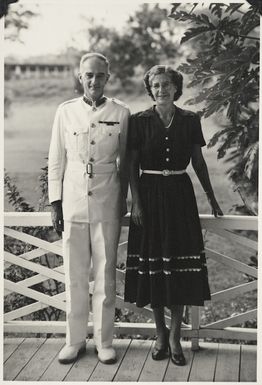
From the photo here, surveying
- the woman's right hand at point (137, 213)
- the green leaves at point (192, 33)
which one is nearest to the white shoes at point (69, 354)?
the woman's right hand at point (137, 213)

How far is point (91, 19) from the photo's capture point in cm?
582

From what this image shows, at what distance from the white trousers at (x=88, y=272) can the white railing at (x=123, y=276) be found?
0.84 feet

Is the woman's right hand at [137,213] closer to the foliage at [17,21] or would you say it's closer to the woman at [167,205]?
the woman at [167,205]

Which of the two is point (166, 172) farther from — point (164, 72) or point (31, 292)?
point (31, 292)

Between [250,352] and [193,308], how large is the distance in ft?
1.33

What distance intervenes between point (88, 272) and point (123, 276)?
341mm

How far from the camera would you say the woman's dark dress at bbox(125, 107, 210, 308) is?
288cm

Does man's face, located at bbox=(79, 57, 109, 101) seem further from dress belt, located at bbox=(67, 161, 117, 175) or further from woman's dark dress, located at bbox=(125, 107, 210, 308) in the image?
dress belt, located at bbox=(67, 161, 117, 175)

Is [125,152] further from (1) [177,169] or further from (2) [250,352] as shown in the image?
(2) [250,352]

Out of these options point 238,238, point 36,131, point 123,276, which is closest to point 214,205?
point 238,238

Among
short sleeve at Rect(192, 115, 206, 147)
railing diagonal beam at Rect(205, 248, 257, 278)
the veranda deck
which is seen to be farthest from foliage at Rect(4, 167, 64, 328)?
railing diagonal beam at Rect(205, 248, 257, 278)

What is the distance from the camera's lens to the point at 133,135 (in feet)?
9.48

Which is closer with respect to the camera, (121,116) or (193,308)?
(121,116)

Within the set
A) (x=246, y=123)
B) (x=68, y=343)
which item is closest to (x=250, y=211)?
(x=246, y=123)
